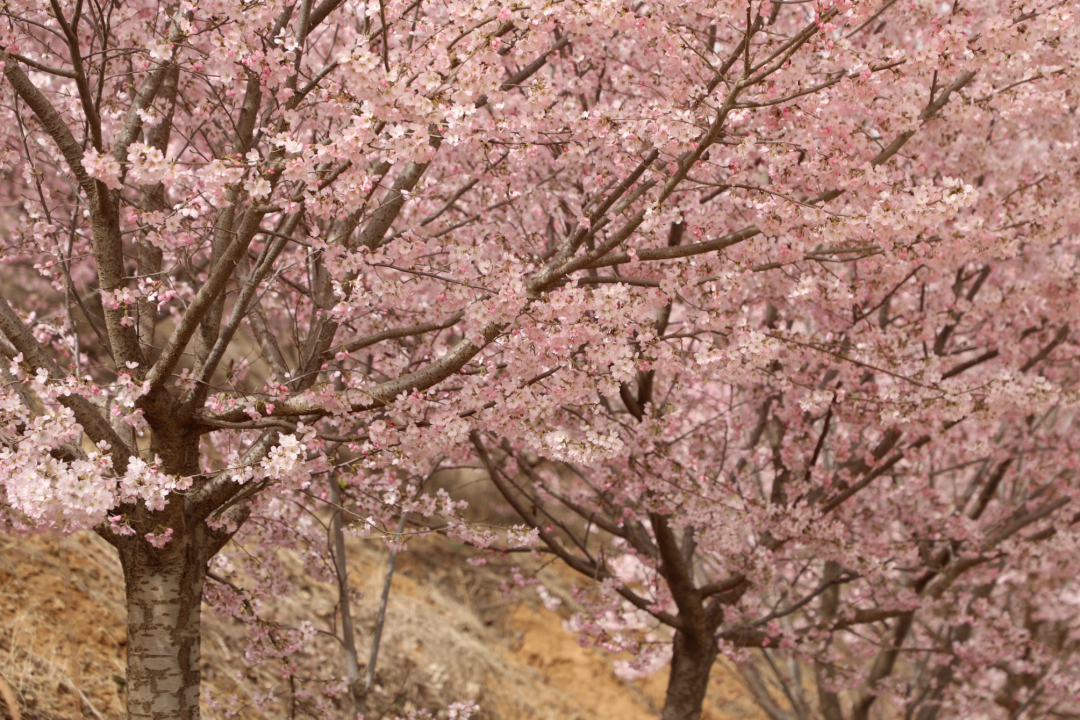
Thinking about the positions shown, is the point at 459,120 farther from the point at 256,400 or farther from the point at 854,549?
the point at 854,549

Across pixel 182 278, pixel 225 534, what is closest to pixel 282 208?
pixel 225 534

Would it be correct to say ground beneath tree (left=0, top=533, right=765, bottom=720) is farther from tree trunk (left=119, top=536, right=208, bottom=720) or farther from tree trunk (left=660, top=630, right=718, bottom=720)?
tree trunk (left=660, top=630, right=718, bottom=720)

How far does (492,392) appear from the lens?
12.1ft

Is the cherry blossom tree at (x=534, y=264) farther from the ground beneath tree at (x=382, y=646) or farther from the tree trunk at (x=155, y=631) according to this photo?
the ground beneath tree at (x=382, y=646)

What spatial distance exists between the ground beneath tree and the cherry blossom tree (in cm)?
81

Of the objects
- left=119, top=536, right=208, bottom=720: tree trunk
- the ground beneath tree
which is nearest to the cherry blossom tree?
left=119, top=536, right=208, bottom=720: tree trunk

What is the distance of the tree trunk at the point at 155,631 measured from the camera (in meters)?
3.49

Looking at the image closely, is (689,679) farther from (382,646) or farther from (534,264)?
(382,646)

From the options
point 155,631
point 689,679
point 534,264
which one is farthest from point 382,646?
point 534,264

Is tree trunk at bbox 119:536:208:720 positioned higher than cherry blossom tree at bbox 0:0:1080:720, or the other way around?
cherry blossom tree at bbox 0:0:1080:720

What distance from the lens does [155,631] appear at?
3.51m

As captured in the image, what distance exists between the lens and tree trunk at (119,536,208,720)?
3.49 m

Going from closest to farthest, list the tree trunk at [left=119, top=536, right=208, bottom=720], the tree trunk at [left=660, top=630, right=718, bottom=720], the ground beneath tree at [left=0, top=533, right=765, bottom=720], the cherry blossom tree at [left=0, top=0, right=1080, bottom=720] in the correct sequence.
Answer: the cherry blossom tree at [left=0, top=0, right=1080, bottom=720], the tree trunk at [left=119, top=536, right=208, bottom=720], the ground beneath tree at [left=0, top=533, right=765, bottom=720], the tree trunk at [left=660, top=630, right=718, bottom=720]

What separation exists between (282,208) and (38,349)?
1.26 m
